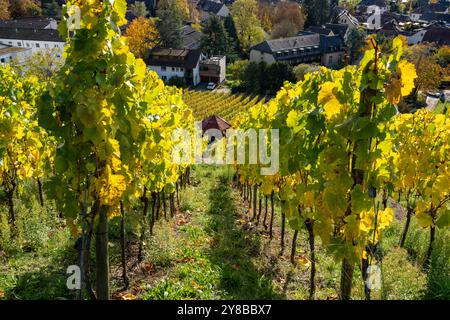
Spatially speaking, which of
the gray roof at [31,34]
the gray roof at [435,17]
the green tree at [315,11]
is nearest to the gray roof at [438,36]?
the green tree at [315,11]

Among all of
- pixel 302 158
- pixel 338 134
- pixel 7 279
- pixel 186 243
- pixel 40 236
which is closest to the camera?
pixel 338 134

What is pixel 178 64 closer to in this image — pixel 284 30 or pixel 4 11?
pixel 284 30

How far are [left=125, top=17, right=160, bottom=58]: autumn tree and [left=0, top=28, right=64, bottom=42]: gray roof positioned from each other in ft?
24.1

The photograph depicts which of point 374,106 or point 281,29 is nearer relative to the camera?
point 374,106

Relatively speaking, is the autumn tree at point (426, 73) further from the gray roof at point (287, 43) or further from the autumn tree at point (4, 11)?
the autumn tree at point (4, 11)

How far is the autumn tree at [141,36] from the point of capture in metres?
43.7

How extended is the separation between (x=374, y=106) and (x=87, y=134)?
2.55m

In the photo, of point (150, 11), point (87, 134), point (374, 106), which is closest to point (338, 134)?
point (374, 106)

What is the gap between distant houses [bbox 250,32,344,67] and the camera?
44.8 m

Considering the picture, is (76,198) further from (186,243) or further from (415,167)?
(415,167)

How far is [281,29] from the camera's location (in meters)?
54.2

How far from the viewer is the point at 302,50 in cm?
4675

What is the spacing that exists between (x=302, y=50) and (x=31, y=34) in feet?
96.8

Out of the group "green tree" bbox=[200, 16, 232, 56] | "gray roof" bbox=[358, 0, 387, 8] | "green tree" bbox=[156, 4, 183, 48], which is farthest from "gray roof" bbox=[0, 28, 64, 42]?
"gray roof" bbox=[358, 0, 387, 8]
